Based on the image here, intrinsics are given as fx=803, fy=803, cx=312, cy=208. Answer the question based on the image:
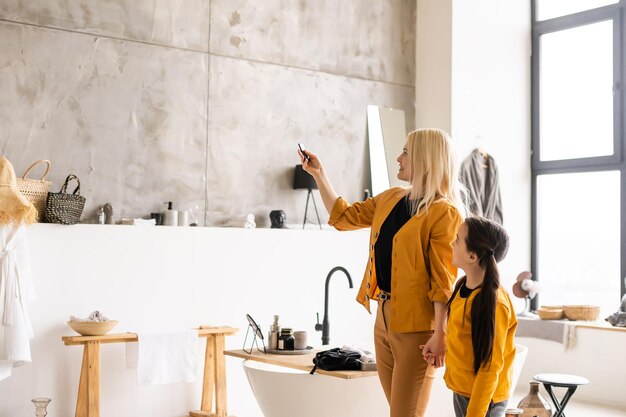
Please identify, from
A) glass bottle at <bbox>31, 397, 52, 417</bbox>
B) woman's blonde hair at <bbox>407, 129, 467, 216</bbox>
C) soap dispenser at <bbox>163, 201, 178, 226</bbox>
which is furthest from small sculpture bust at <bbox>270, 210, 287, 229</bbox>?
woman's blonde hair at <bbox>407, 129, 467, 216</bbox>

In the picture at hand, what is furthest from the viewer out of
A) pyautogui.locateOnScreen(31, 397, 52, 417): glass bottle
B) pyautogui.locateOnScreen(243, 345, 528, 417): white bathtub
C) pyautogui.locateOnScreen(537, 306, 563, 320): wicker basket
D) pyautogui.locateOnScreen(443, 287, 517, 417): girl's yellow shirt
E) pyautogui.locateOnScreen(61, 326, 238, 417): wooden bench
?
pyautogui.locateOnScreen(537, 306, 563, 320): wicker basket

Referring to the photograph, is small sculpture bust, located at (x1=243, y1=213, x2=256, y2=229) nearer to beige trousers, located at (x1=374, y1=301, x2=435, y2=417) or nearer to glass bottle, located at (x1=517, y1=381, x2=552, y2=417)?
glass bottle, located at (x1=517, y1=381, x2=552, y2=417)

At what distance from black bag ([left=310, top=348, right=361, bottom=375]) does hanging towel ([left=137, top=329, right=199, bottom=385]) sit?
1.59 meters

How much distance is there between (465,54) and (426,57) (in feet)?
1.05

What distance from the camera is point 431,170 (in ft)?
9.36

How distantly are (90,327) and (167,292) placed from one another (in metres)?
0.64

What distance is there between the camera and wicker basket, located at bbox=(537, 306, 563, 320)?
5969 mm

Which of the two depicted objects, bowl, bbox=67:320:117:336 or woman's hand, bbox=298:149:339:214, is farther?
bowl, bbox=67:320:117:336

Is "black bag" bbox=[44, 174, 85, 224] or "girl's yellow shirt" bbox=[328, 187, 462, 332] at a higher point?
"black bag" bbox=[44, 174, 85, 224]

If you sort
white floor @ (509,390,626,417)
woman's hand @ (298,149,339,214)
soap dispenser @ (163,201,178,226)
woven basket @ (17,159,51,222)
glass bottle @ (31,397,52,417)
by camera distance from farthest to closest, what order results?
white floor @ (509,390,626,417), soap dispenser @ (163,201,178,226), woven basket @ (17,159,51,222), glass bottle @ (31,397,52,417), woman's hand @ (298,149,339,214)

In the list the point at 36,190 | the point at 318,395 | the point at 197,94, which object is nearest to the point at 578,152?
the point at 197,94

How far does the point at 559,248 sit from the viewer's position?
6.64 meters

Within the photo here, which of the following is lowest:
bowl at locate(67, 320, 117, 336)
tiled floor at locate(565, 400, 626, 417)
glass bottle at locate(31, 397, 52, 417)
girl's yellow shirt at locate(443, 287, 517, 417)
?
tiled floor at locate(565, 400, 626, 417)

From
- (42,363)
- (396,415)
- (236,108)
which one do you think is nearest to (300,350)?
(396,415)
